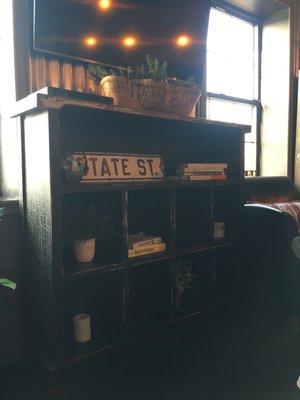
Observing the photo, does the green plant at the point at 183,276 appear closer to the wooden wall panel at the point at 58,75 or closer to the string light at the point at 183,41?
the wooden wall panel at the point at 58,75

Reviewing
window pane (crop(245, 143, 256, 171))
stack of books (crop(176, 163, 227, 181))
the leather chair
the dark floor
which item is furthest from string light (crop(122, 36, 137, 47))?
window pane (crop(245, 143, 256, 171))

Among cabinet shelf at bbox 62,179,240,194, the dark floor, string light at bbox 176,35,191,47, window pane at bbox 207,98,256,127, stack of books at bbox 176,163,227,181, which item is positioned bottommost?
the dark floor

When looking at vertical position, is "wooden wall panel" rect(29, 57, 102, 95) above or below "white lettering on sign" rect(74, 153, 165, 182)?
above

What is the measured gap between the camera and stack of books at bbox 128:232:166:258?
1.76m

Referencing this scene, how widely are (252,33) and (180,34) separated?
6.17 feet

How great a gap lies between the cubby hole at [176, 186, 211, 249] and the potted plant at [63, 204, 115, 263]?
599 mm

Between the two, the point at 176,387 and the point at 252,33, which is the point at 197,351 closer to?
the point at 176,387

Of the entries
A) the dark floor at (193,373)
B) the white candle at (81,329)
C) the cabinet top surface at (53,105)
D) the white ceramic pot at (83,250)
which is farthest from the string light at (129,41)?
the dark floor at (193,373)

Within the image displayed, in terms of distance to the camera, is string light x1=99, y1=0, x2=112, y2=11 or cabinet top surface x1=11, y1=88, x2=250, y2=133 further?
string light x1=99, y1=0, x2=112, y2=11

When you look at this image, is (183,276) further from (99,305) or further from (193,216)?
(99,305)

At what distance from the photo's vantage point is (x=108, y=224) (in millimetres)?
1736

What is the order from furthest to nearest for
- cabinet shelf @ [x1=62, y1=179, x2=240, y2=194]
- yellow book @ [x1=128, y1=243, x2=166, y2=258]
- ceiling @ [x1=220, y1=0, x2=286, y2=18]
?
ceiling @ [x1=220, y1=0, x2=286, y2=18], yellow book @ [x1=128, y1=243, x2=166, y2=258], cabinet shelf @ [x1=62, y1=179, x2=240, y2=194]

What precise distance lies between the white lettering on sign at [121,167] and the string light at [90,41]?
64 cm

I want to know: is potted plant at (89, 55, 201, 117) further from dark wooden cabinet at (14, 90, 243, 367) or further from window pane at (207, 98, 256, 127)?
window pane at (207, 98, 256, 127)
